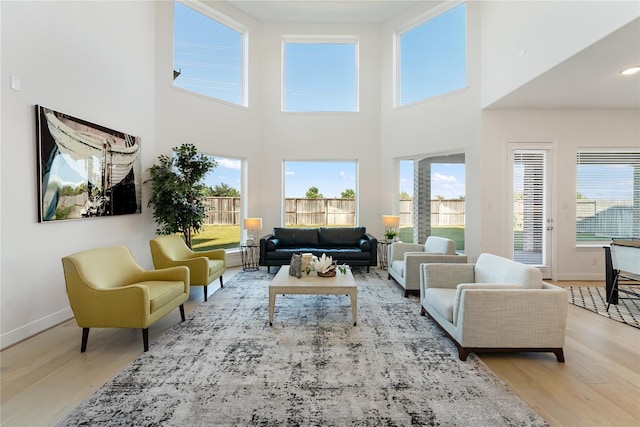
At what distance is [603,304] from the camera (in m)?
4.24

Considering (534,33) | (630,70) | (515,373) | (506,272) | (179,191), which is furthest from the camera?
(179,191)

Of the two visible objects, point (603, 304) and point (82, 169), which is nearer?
point (82, 169)

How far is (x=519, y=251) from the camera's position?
5656mm

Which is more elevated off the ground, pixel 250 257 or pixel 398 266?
pixel 398 266

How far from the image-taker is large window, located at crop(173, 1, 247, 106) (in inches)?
236

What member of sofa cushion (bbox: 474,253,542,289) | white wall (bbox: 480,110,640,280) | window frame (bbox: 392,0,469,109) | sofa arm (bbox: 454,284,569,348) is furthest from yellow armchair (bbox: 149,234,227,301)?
window frame (bbox: 392,0,469,109)

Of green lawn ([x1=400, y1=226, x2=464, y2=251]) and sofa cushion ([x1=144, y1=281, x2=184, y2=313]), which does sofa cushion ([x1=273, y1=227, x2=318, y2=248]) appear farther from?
sofa cushion ([x1=144, y1=281, x2=184, y2=313])

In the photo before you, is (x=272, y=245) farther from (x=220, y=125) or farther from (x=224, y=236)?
(x=220, y=125)

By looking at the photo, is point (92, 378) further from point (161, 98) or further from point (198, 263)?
Answer: point (161, 98)

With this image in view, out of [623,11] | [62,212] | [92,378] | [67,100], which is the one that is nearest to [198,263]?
[62,212]

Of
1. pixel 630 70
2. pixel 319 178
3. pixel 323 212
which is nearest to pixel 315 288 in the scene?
pixel 323 212

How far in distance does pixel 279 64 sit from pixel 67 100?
4.58m

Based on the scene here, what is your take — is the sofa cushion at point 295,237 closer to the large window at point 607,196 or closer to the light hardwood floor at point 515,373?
the light hardwood floor at point 515,373

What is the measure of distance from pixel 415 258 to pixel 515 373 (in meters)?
2.09
